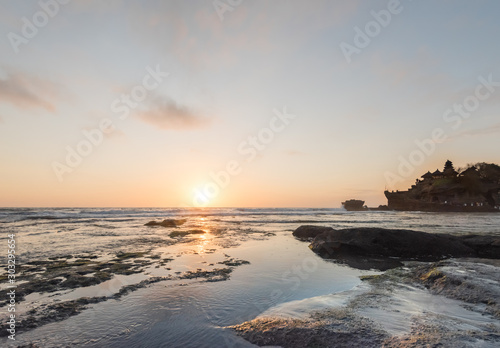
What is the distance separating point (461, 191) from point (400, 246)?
357 ft

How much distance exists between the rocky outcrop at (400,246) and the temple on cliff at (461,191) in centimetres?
9093

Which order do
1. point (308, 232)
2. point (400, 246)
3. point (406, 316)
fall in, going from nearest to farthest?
1. point (406, 316)
2. point (400, 246)
3. point (308, 232)

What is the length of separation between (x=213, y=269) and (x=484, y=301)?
25.1 ft

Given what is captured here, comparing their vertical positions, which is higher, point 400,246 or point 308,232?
point 308,232

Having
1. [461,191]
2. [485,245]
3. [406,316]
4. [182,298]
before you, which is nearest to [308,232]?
[485,245]

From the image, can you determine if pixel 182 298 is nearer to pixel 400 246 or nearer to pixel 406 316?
pixel 406 316

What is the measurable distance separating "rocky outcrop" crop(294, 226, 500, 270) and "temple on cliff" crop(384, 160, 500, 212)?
90933 mm

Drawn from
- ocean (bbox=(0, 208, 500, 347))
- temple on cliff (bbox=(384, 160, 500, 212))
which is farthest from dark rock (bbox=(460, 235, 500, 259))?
temple on cliff (bbox=(384, 160, 500, 212))

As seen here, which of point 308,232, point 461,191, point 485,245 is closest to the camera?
point 485,245

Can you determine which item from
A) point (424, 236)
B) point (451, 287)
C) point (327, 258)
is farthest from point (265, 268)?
point (424, 236)

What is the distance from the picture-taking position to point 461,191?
9406cm

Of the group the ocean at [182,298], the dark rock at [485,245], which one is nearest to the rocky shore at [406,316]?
the ocean at [182,298]

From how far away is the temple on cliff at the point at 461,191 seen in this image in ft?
287

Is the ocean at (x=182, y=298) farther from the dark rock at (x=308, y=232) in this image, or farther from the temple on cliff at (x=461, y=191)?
the temple on cliff at (x=461, y=191)
